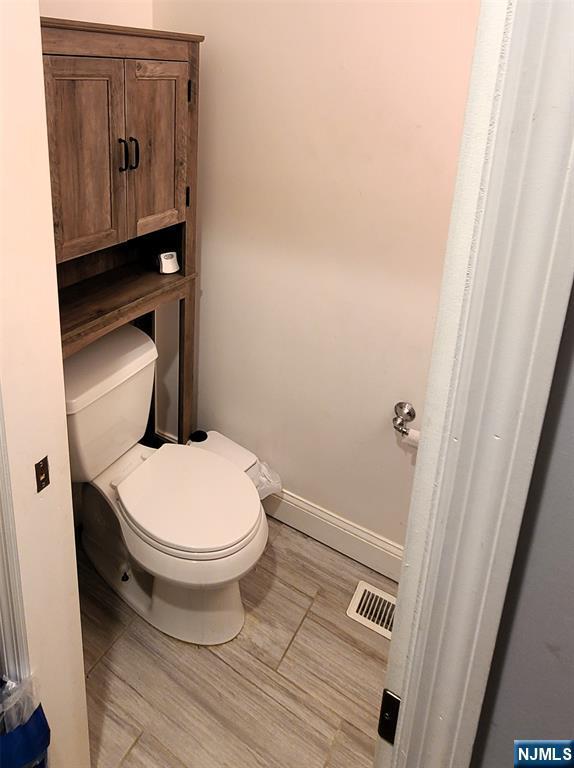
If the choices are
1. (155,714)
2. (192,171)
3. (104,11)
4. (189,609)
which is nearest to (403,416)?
(189,609)

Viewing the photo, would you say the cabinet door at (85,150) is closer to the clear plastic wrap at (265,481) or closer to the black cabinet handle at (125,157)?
the black cabinet handle at (125,157)

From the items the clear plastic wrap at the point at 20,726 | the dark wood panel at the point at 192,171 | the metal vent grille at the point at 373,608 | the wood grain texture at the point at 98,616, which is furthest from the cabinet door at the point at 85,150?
the metal vent grille at the point at 373,608

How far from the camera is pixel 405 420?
199 cm

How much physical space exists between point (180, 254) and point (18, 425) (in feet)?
3.68

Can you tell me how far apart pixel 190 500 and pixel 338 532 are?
2.19 feet

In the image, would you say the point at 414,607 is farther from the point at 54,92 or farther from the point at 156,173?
the point at 156,173

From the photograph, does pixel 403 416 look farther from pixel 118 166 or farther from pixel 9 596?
pixel 9 596

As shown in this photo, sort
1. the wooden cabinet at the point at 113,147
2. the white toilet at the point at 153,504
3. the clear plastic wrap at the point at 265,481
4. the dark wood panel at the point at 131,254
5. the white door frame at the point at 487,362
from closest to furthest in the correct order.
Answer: the white door frame at the point at 487,362 → the wooden cabinet at the point at 113,147 → the white toilet at the point at 153,504 → the dark wood panel at the point at 131,254 → the clear plastic wrap at the point at 265,481

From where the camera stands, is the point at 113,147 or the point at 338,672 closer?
the point at 113,147

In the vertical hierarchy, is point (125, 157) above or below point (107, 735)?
above

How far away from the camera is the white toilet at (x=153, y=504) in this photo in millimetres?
1748

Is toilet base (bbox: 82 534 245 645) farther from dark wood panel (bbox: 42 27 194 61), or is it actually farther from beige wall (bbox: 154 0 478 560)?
dark wood panel (bbox: 42 27 194 61)

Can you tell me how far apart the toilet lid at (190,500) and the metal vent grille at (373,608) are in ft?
1.75

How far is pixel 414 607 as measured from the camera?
65 centimetres
